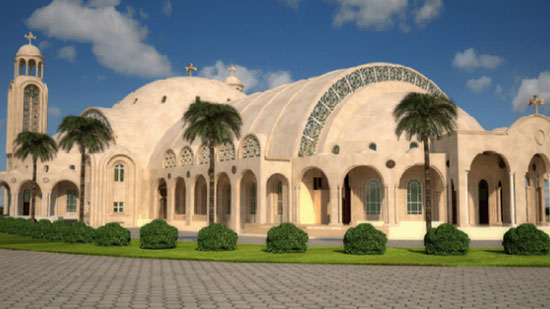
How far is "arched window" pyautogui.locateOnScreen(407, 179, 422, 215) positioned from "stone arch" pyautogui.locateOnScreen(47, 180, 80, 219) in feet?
128

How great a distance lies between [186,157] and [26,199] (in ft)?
87.6

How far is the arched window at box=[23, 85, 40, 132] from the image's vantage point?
230 ft

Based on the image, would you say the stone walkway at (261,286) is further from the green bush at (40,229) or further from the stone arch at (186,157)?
the stone arch at (186,157)

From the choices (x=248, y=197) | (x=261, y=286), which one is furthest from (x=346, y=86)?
(x=261, y=286)

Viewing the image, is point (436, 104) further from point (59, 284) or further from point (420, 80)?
point (59, 284)

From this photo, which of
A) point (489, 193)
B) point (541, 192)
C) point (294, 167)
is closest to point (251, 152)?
point (294, 167)

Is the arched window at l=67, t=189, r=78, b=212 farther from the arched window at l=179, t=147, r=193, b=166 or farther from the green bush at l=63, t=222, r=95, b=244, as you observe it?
the green bush at l=63, t=222, r=95, b=244

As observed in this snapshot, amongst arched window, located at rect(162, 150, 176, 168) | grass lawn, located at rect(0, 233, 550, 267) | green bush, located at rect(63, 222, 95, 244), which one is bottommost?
grass lawn, located at rect(0, 233, 550, 267)

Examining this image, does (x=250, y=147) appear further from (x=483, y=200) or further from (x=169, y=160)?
(x=483, y=200)

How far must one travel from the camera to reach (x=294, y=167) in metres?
40.6

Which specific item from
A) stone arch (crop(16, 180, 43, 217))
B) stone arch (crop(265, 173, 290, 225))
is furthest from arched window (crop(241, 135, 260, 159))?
stone arch (crop(16, 180, 43, 217))

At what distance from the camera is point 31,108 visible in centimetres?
7088

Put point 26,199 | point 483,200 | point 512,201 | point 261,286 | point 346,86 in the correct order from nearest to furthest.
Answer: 1. point 261,286
2. point 512,201
3. point 483,200
4. point 346,86
5. point 26,199

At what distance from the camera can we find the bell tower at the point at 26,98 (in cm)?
6962
